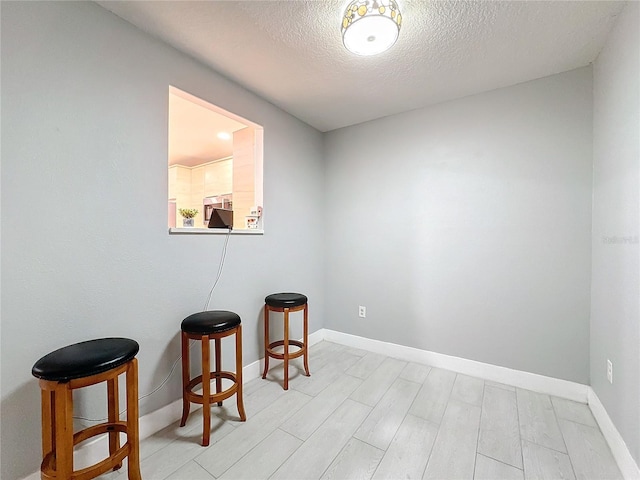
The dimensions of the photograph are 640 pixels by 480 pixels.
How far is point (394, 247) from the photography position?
269cm

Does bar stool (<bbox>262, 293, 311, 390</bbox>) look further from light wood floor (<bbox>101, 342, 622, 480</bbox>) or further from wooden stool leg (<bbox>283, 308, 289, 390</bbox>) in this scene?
light wood floor (<bbox>101, 342, 622, 480</bbox>)

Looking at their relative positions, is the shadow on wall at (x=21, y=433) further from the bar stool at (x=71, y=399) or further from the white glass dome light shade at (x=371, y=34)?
the white glass dome light shade at (x=371, y=34)

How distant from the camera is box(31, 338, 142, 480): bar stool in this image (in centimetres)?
99

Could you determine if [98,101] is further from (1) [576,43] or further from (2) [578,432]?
(2) [578,432]

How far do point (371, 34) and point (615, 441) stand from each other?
2.48 metres

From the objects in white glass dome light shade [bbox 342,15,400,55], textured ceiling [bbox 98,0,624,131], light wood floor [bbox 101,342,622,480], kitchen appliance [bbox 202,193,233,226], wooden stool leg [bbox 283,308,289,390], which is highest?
textured ceiling [bbox 98,0,624,131]

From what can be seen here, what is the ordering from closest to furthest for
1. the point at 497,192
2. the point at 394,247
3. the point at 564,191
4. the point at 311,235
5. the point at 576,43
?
the point at 576,43 < the point at 564,191 < the point at 497,192 < the point at 394,247 < the point at 311,235

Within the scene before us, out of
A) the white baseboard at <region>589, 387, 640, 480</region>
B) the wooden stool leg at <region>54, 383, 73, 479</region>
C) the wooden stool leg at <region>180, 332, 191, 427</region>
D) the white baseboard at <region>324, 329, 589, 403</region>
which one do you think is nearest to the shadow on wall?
the wooden stool leg at <region>54, 383, 73, 479</region>

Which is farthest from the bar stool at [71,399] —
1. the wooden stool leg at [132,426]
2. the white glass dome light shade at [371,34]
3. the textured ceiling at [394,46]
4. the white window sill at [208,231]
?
the white glass dome light shade at [371,34]

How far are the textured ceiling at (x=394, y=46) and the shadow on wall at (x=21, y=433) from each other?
1.92 m

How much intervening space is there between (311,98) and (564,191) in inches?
82.7

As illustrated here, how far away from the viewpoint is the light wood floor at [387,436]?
1337mm

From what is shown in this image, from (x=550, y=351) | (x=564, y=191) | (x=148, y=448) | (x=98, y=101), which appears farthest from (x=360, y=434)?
(x=98, y=101)

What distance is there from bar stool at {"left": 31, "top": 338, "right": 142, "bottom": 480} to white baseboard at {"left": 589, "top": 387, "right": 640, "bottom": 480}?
224 cm
